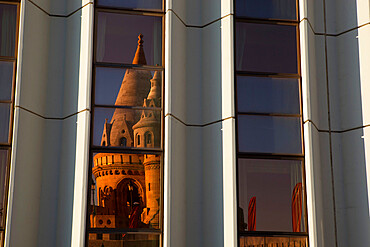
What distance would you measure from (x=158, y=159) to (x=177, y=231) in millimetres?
1525

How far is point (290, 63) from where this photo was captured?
1483 cm

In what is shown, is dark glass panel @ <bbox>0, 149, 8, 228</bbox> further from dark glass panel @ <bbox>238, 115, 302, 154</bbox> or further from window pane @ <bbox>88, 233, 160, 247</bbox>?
dark glass panel @ <bbox>238, 115, 302, 154</bbox>

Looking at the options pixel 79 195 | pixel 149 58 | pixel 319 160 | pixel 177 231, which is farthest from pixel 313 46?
pixel 79 195

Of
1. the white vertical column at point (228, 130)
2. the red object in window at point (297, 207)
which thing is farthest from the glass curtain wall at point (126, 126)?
the red object in window at point (297, 207)

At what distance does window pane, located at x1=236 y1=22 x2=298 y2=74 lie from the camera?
1479cm

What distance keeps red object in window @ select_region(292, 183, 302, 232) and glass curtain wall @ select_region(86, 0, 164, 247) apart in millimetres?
2716

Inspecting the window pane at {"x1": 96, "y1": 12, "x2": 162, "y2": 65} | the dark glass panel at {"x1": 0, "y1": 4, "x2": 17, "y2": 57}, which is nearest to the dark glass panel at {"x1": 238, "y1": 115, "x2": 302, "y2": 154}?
the window pane at {"x1": 96, "y1": 12, "x2": 162, "y2": 65}

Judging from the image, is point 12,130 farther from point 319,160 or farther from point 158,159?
point 319,160

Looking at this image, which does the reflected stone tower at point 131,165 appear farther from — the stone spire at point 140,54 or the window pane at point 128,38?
the window pane at point 128,38

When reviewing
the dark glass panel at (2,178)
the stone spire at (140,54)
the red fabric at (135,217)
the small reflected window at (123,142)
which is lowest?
the red fabric at (135,217)

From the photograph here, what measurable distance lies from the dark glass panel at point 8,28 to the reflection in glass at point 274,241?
20.0ft

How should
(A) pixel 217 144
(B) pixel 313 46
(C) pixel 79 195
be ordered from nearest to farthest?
(C) pixel 79 195
(A) pixel 217 144
(B) pixel 313 46

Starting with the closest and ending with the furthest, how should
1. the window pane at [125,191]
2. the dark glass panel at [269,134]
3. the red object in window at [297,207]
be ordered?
the window pane at [125,191] → the red object in window at [297,207] → the dark glass panel at [269,134]

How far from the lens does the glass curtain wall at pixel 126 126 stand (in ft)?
43.5
